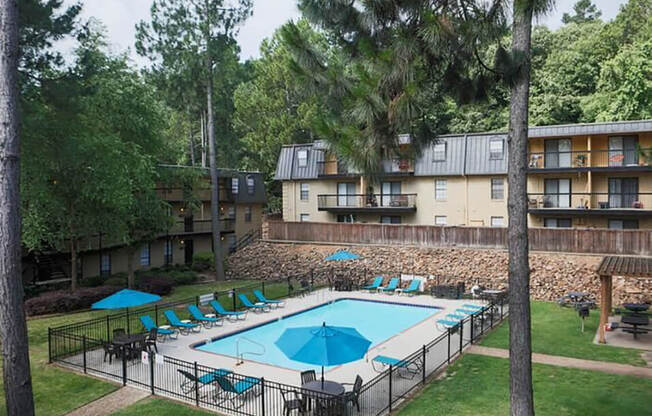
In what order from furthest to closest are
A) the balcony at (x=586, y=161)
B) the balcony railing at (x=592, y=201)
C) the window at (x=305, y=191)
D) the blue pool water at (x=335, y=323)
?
1. the window at (x=305, y=191)
2. the balcony at (x=586, y=161)
3. the balcony railing at (x=592, y=201)
4. the blue pool water at (x=335, y=323)

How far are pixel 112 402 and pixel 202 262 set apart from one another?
22.4 meters

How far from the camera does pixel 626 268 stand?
15.3 meters

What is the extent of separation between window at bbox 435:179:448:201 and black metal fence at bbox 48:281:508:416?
1506 cm

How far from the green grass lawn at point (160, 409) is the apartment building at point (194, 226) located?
1740 centimetres

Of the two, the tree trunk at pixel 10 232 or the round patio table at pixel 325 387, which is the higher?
the tree trunk at pixel 10 232

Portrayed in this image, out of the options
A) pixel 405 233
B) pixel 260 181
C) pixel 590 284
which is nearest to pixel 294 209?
pixel 260 181

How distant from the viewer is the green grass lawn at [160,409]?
10.4 m

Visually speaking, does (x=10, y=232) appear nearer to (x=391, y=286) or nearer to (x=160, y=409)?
(x=160, y=409)

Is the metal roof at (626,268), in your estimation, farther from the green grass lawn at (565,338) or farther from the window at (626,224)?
the window at (626,224)

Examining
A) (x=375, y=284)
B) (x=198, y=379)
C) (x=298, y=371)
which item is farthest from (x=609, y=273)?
(x=198, y=379)

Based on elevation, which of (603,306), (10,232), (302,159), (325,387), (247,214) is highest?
(302,159)

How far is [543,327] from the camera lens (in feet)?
57.1

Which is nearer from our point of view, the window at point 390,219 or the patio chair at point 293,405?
the patio chair at point 293,405

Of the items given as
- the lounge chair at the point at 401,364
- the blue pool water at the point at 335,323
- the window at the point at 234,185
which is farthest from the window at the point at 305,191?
the lounge chair at the point at 401,364
